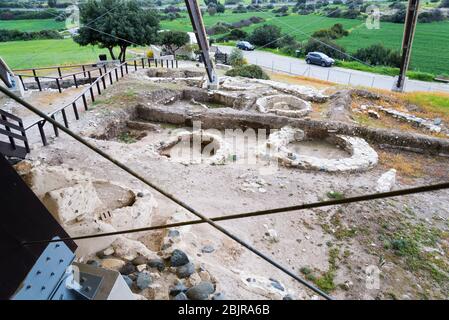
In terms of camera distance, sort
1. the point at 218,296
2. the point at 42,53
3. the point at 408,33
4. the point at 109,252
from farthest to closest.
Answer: the point at 42,53 → the point at 408,33 → the point at 109,252 → the point at 218,296

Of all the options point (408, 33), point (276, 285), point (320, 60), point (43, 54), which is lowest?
point (276, 285)

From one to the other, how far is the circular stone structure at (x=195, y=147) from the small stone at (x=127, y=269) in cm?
600

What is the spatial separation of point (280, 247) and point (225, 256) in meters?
1.32

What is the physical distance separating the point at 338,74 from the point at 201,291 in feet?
91.1

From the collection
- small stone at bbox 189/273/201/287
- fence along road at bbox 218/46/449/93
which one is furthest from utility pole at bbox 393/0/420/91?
small stone at bbox 189/273/201/287

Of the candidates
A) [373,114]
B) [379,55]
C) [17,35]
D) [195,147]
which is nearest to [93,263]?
[195,147]

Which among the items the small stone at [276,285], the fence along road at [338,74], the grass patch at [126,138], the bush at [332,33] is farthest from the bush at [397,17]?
the small stone at [276,285]

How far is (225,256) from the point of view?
555cm

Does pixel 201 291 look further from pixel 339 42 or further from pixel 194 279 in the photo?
pixel 339 42

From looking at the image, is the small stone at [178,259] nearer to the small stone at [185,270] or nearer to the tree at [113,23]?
the small stone at [185,270]

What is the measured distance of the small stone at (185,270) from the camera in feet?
13.8

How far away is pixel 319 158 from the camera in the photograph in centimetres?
1043

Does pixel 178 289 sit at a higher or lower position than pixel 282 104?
higher

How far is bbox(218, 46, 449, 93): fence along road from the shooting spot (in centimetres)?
2409
